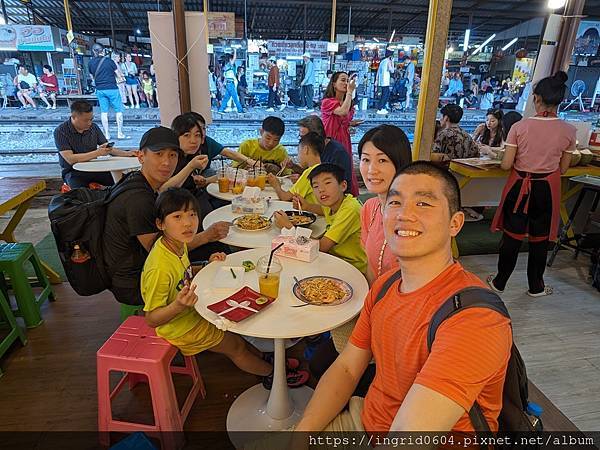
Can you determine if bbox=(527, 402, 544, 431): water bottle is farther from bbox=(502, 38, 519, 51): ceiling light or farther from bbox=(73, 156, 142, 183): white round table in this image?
bbox=(502, 38, 519, 51): ceiling light

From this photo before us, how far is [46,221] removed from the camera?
4.50m

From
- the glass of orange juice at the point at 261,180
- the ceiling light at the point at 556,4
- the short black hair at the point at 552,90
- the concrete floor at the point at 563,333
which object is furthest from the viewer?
the ceiling light at the point at 556,4

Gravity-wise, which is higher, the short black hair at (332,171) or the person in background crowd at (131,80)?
the person in background crowd at (131,80)

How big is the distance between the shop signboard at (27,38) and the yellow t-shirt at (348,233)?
6.93 meters

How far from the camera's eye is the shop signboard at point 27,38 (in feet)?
20.1

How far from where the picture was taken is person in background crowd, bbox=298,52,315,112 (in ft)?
23.7

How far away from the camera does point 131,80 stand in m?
8.80

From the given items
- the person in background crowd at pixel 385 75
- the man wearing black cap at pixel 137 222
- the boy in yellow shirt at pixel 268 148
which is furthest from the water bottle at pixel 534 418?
the person in background crowd at pixel 385 75

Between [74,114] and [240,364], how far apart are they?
3.17 meters

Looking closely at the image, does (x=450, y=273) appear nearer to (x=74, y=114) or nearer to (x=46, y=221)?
(x=74, y=114)

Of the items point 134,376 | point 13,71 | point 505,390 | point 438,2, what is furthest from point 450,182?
point 13,71

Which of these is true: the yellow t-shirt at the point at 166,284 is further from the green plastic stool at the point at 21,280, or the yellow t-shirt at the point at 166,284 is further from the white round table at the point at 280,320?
the green plastic stool at the point at 21,280

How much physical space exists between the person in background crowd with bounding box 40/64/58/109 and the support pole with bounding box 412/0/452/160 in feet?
22.3

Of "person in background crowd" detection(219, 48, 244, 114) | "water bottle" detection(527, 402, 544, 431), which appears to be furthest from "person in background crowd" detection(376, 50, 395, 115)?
"water bottle" detection(527, 402, 544, 431)
